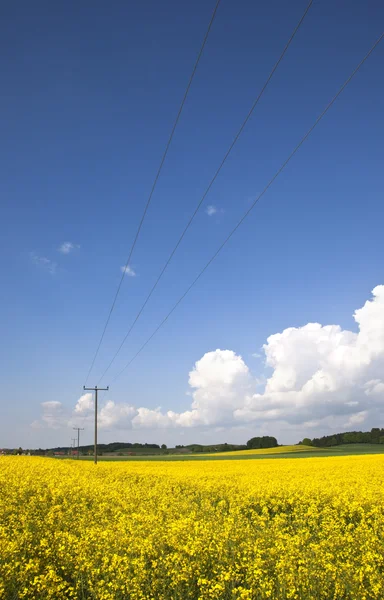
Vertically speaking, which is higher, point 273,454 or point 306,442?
point 273,454

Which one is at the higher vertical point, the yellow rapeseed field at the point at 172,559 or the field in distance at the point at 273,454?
the yellow rapeseed field at the point at 172,559

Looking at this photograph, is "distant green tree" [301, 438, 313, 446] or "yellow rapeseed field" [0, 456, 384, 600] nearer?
"yellow rapeseed field" [0, 456, 384, 600]

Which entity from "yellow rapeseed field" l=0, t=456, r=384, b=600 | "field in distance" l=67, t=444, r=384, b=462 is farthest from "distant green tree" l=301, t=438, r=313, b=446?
"yellow rapeseed field" l=0, t=456, r=384, b=600

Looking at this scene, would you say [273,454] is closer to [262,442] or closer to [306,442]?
[262,442]

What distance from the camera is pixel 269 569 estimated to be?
6.81m

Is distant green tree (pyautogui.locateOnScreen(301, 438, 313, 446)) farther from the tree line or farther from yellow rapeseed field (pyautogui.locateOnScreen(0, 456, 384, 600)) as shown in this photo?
yellow rapeseed field (pyautogui.locateOnScreen(0, 456, 384, 600))

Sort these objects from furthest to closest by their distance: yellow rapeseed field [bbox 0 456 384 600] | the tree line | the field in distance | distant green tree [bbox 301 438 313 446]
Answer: distant green tree [bbox 301 438 313 446], the tree line, the field in distance, yellow rapeseed field [bbox 0 456 384 600]

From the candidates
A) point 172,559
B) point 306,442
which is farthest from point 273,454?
point 172,559

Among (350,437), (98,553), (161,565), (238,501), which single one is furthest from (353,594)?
(350,437)

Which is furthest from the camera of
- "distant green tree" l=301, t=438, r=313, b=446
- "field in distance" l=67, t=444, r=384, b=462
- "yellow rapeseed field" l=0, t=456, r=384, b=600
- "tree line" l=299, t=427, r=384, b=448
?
"distant green tree" l=301, t=438, r=313, b=446

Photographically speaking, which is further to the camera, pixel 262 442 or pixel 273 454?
pixel 262 442

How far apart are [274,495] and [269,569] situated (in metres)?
8.90

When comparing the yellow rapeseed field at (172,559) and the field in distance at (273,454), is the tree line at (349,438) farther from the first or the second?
the yellow rapeseed field at (172,559)

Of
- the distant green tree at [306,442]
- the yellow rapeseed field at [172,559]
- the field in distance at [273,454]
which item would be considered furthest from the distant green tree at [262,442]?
the yellow rapeseed field at [172,559]
